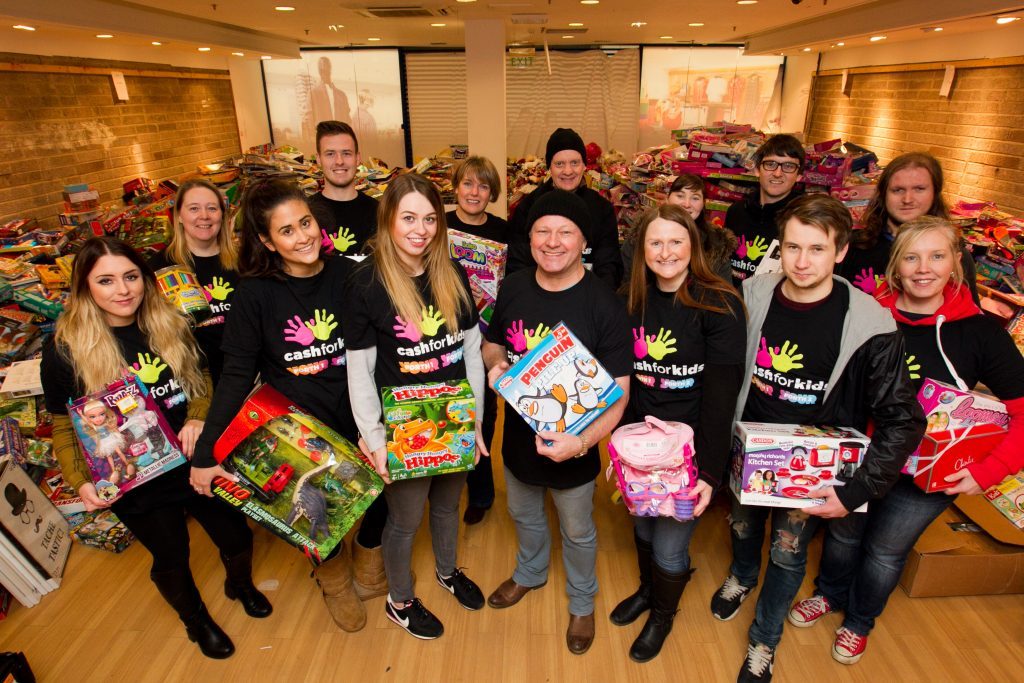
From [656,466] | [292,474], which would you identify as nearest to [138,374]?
[292,474]

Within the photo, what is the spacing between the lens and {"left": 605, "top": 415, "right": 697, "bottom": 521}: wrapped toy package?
1666 millimetres

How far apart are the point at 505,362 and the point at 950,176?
5.34m

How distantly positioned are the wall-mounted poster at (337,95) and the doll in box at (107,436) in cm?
784

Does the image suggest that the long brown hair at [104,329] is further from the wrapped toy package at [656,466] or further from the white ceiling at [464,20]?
the white ceiling at [464,20]

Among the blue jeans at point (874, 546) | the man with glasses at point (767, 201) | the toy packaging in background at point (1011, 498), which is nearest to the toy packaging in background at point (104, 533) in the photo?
the blue jeans at point (874, 546)

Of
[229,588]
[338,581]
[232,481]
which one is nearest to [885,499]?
[338,581]

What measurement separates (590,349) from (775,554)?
3.09 ft

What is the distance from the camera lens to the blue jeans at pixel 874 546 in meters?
1.87

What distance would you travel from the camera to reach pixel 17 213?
407 cm

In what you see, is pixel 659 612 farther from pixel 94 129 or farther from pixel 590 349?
pixel 94 129

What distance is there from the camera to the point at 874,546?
Result: 195cm

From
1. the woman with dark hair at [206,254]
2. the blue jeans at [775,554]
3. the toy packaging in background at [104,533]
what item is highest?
the woman with dark hair at [206,254]

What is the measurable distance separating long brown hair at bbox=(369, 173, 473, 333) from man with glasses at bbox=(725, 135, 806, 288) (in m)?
1.53

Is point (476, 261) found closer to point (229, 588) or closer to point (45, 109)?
point (229, 588)
